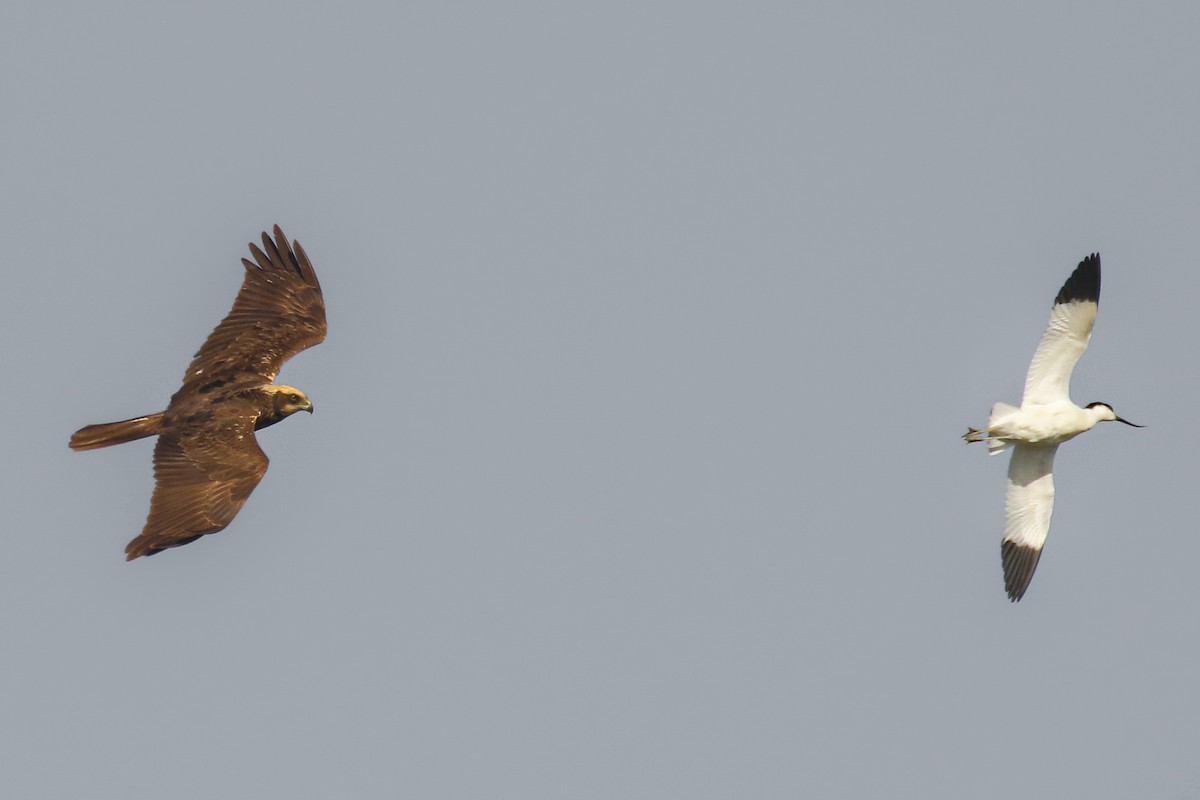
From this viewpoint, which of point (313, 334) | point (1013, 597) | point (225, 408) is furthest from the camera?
point (1013, 597)

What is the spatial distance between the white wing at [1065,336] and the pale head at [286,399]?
9.43 metres

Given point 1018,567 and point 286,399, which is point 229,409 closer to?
point 286,399

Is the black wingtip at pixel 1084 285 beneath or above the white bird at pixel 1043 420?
above

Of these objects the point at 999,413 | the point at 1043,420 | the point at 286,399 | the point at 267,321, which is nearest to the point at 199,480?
the point at 286,399

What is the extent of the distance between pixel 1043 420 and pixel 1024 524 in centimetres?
208

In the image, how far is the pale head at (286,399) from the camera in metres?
23.2

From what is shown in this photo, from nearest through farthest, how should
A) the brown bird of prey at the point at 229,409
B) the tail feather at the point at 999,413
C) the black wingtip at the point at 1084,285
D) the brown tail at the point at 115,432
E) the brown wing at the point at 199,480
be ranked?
the brown wing at the point at 199,480 → the brown bird of prey at the point at 229,409 → the brown tail at the point at 115,432 → the black wingtip at the point at 1084,285 → the tail feather at the point at 999,413

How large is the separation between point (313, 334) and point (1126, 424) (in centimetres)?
1078

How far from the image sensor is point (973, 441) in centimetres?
2520

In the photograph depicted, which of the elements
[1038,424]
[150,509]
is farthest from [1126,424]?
[150,509]

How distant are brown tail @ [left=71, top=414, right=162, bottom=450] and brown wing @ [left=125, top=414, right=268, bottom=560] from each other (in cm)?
21

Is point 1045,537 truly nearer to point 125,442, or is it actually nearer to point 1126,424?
point 1126,424

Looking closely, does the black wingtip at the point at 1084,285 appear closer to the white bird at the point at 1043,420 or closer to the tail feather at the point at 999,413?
the white bird at the point at 1043,420

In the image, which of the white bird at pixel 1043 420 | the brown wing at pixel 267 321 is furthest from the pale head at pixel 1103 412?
the brown wing at pixel 267 321
